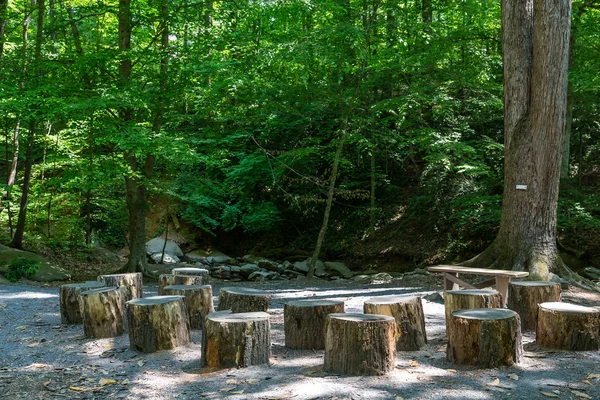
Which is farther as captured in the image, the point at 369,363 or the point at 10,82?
the point at 10,82

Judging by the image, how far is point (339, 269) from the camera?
51.5 ft

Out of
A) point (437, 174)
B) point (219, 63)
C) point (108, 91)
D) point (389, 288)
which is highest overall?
point (219, 63)

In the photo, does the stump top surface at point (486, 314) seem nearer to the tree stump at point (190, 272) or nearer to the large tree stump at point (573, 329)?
the large tree stump at point (573, 329)

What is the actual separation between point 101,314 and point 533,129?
23.8 ft

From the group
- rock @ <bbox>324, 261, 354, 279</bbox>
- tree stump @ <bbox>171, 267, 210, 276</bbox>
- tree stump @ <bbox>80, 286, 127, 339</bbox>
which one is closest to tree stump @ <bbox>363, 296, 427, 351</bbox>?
tree stump @ <bbox>80, 286, 127, 339</bbox>

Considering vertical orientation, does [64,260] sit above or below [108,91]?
below

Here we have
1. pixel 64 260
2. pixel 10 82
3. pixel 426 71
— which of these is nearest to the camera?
pixel 10 82

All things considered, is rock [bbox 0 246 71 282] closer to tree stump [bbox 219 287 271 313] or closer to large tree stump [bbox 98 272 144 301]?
large tree stump [bbox 98 272 144 301]

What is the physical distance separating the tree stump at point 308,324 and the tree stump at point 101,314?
6.39 ft

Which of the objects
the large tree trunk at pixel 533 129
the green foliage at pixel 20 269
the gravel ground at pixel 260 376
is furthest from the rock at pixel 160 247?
the gravel ground at pixel 260 376

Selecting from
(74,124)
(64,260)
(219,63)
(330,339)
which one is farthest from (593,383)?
(64,260)

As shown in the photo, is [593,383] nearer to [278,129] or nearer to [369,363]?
[369,363]

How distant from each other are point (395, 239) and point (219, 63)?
25.7 ft

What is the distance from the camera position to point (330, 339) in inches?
180
